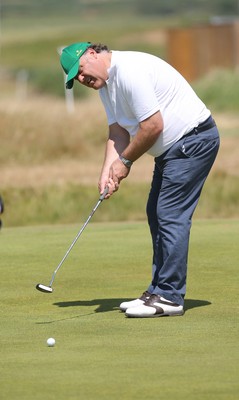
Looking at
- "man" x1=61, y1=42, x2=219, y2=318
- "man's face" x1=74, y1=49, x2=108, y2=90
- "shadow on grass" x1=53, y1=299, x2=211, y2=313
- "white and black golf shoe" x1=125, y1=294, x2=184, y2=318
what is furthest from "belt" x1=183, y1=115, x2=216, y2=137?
"shadow on grass" x1=53, y1=299, x2=211, y2=313

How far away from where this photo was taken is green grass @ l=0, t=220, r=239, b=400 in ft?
19.7

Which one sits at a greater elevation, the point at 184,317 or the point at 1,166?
the point at 184,317

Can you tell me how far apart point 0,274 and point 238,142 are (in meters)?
20.6

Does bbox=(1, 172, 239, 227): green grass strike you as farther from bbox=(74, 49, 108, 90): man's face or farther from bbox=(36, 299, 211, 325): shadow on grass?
bbox=(74, 49, 108, 90): man's face

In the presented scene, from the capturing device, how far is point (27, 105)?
2905 cm

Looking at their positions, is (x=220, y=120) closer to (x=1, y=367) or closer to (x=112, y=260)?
(x=112, y=260)

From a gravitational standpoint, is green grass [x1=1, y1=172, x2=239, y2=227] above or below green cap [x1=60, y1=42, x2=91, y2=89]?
below

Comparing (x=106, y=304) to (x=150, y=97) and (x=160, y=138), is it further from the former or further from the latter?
(x=150, y=97)

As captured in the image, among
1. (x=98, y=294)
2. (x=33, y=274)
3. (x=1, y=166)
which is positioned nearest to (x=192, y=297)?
(x=98, y=294)

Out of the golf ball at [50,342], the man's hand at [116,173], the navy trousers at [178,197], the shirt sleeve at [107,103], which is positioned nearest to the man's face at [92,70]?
the shirt sleeve at [107,103]

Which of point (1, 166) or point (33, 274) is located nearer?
point (33, 274)

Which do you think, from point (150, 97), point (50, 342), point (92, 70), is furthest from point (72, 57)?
point (50, 342)

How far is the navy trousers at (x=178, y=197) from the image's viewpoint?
8.27 metres

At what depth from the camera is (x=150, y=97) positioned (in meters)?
7.88
